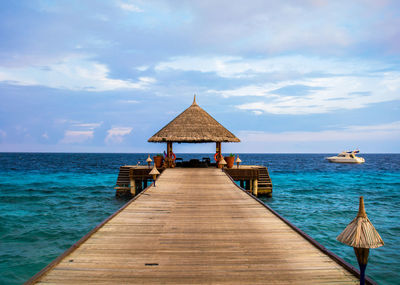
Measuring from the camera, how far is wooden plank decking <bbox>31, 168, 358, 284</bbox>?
4457 mm

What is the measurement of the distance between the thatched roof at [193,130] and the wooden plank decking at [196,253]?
10.9m

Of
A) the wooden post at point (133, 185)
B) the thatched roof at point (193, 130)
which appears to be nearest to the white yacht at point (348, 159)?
the thatched roof at point (193, 130)

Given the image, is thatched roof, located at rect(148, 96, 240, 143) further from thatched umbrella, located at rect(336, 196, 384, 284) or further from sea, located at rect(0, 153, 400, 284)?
thatched umbrella, located at rect(336, 196, 384, 284)

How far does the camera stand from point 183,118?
21375mm

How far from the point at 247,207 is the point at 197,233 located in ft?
10.1

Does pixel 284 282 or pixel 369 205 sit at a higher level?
pixel 284 282

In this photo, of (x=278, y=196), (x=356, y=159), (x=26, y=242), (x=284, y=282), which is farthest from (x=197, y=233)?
(x=356, y=159)

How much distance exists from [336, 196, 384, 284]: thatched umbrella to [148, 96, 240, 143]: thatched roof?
15429 mm

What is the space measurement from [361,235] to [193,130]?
1664 cm

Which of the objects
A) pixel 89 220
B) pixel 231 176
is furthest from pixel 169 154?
pixel 89 220

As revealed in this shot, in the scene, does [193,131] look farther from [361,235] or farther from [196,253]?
[361,235]

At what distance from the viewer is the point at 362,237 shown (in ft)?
12.3

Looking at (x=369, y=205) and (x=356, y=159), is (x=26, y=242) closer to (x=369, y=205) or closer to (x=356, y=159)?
(x=369, y=205)

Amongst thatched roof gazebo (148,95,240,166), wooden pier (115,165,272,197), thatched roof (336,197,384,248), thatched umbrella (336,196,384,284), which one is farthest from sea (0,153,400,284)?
thatched roof (336,197,384,248)
